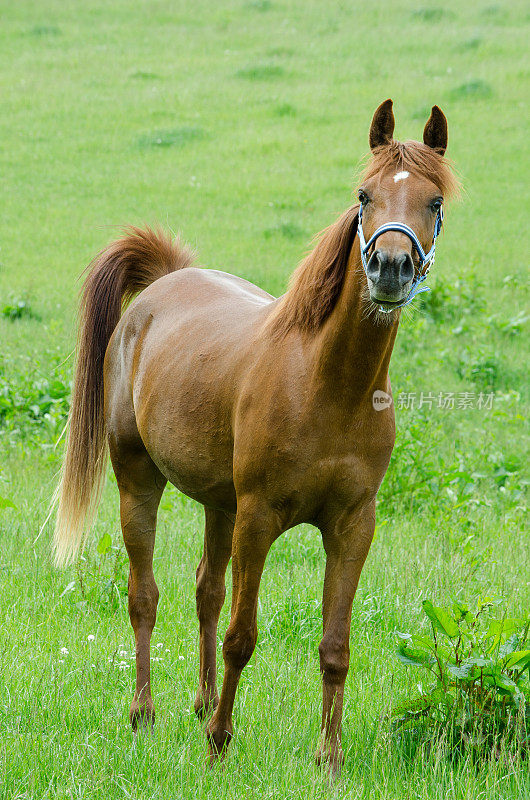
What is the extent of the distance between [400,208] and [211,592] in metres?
1.90

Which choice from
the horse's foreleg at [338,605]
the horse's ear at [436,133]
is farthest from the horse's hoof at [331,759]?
the horse's ear at [436,133]

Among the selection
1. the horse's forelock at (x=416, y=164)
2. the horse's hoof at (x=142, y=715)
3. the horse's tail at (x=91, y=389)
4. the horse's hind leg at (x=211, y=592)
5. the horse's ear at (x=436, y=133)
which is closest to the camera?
the horse's forelock at (x=416, y=164)

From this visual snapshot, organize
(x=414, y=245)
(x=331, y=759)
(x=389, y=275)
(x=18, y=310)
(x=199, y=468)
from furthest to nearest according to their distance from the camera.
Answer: (x=18, y=310) → (x=199, y=468) → (x=331, y=759) → (x=414, y=245) → (x=389, y=275)

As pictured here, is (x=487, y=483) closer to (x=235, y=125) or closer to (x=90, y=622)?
(x=90, y=622)

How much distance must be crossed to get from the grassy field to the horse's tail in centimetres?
42

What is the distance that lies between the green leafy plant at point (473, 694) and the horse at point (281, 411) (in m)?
0.29

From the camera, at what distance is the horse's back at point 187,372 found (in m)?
3.29

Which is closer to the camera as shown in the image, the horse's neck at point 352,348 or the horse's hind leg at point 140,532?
the horse's neck at point 352,348

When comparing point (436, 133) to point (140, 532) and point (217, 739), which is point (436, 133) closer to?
point (140, 532)

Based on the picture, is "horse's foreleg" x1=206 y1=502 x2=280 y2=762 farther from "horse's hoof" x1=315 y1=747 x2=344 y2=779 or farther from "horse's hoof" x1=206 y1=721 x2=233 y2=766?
"horse's hoof" x1=315 y1=747 x2=344 y2=779

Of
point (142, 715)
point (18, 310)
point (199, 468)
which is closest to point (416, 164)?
point (199, 468)

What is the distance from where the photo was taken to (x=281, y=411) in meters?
2.89

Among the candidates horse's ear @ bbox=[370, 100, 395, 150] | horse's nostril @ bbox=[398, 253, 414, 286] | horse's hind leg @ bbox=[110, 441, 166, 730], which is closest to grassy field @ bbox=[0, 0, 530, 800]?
horse's hind leg @ bbox=[110, 441, 166, 730]

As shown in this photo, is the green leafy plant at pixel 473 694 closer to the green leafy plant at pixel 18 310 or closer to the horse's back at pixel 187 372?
the horse's back at pixel 187 372
